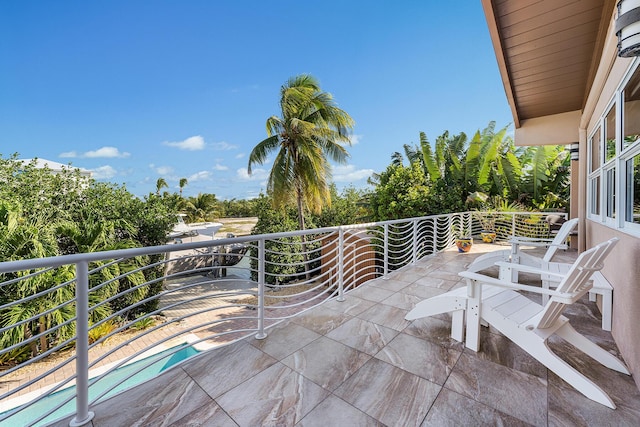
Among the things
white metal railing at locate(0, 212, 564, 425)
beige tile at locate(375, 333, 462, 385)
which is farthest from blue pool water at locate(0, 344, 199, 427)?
beige tile at locate(375, 333, 462, 385)

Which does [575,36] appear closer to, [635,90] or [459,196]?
[635,90]

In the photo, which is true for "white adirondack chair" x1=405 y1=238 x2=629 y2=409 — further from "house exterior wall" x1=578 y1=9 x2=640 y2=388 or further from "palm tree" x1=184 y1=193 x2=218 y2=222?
"palm tree" x1=184 y1=193 x2=218 y2=222

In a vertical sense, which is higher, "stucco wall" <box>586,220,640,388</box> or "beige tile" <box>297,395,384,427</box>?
"stucco wall" <box>586,220,640,388</box>

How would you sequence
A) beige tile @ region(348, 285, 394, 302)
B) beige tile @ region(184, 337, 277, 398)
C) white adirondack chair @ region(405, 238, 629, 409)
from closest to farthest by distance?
1. white adirondack chair @ region(405, 238, 629, 409)
2. beige tile @ region(184, 337, 277, 398)
3. beige tile @ region(348, 285, 394, 302)

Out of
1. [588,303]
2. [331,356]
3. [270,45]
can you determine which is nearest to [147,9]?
[270,45]

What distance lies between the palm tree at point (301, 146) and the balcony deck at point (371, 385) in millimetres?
8456

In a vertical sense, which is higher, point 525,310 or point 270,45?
point 270,45

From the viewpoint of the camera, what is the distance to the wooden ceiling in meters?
2.66

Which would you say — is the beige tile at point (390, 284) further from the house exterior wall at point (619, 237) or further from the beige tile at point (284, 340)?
the house exterior wall at point (619, 237)

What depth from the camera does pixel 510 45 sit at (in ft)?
10.9

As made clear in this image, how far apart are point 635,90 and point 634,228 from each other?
3.59ft

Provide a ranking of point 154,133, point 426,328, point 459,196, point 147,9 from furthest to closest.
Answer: point 154,133 → point 147,9 → point 459,196 → point 426,328

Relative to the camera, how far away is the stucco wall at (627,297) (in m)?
1.98

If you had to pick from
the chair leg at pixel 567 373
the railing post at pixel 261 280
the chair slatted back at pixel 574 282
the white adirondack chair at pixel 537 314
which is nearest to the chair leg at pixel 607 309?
the white adirondack chair at pixel 537 314
